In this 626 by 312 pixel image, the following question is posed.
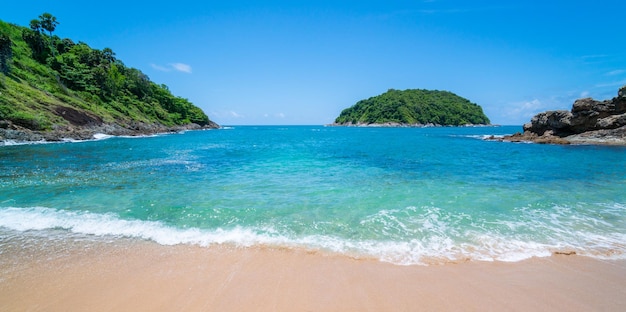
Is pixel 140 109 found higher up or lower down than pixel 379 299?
higher up

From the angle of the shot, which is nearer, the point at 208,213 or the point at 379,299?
the point at 379,299

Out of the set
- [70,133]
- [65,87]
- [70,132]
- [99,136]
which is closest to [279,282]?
[70,133]

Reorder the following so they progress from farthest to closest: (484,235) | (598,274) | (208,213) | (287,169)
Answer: (287,169) < (208,213) < (484,235) < (598,274)

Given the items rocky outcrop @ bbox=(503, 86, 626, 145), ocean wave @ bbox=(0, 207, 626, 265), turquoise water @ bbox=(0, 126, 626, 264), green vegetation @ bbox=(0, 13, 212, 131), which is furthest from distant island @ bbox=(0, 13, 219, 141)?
rocky outcrop @ bbox=(503, 86, 626, 145)

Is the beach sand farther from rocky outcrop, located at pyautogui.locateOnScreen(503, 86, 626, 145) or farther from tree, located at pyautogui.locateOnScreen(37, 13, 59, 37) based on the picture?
tree, located at pyautogui.locateOnScreen(37, 13, 59, 37)

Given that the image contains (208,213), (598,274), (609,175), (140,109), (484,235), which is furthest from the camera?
(140,109)

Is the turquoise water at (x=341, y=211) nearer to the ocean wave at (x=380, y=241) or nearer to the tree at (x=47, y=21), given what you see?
the ocean wave at (x=380, y=241)

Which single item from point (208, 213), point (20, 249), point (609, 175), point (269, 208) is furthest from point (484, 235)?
point (609, 175)

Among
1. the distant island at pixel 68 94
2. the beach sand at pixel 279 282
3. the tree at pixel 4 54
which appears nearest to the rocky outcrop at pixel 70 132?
the distant island at pixel 68 94

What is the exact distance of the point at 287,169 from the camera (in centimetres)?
1886

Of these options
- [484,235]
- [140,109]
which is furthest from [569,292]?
[140,109]

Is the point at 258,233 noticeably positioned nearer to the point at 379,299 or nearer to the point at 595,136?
the point at 379,299

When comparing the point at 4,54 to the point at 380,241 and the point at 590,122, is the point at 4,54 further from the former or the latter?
the point at 590,122

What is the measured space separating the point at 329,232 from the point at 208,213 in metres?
4.42
